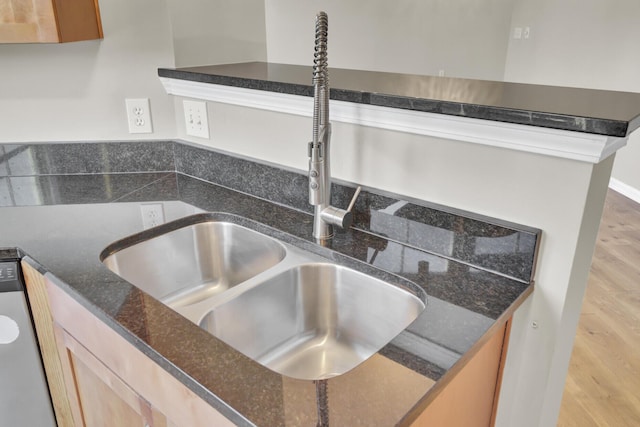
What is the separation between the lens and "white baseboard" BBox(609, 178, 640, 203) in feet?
14.0

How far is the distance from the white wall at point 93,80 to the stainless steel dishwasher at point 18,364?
617 mm

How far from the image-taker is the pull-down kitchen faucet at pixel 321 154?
96 cm

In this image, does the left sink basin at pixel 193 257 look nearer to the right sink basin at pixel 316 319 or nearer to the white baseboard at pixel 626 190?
the right sink basin at pixel 316 319

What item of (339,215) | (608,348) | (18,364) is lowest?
(608,348)

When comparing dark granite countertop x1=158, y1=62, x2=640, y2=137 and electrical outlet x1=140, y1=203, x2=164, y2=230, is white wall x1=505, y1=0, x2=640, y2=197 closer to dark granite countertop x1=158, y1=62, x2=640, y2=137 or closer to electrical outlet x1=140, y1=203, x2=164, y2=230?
dark granite countertop x1=158, y1=62, x2=640, y2=137

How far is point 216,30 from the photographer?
5.08 ft

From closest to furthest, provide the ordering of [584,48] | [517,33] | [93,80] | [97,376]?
[97,376]
[93,80]
[584,48]
[517,33]

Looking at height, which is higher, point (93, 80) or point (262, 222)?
point (93, 80)

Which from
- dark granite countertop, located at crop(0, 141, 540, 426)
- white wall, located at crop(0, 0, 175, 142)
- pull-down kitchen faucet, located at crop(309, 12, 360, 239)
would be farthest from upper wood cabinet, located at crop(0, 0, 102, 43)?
pull-down kitchen faucet, located at crop(309, 12, 360, 239)

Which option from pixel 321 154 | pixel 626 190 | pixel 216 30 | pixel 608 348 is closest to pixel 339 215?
pixel 321 154

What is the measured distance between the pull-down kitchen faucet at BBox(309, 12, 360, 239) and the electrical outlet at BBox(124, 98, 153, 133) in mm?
730

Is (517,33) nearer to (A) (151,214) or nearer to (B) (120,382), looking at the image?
(A) (151,214)

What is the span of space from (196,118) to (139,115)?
20cm

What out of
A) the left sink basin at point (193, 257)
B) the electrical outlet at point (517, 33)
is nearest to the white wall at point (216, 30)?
the left sink basin at point (193, 257)
